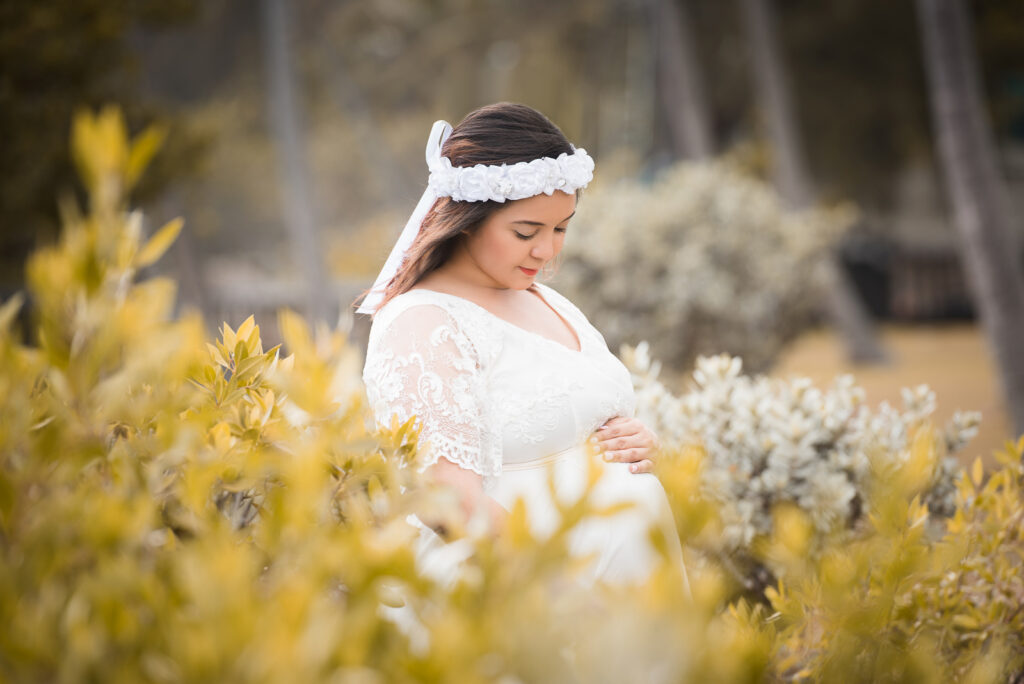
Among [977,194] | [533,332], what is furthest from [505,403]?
[977,194]

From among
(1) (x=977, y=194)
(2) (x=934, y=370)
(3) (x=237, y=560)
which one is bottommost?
(2) (x=934, y=370)

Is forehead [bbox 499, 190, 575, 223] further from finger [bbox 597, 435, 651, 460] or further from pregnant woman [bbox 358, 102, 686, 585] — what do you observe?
finger [bbox 597, 435, 651, 460]

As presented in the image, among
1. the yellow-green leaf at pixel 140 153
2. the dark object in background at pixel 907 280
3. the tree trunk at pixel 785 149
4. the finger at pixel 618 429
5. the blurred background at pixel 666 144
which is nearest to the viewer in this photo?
the yellow-green leaf at pixel 140 153

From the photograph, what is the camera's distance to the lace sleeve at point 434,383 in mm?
2352

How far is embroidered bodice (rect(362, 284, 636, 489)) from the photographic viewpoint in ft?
7.79

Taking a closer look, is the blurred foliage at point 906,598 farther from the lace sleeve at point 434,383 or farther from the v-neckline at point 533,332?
the v-neckline at point 533,332

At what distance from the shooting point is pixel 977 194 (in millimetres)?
8031

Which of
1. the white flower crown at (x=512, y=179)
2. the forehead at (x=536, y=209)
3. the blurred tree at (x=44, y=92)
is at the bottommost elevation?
the forehead at (x=536, y=209)

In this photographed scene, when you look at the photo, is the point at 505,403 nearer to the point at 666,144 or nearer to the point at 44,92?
the point at 44,92

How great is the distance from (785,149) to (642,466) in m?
13.6

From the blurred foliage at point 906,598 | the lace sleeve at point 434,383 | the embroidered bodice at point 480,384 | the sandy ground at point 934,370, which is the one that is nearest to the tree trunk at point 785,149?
the sandy ground at point 934,370

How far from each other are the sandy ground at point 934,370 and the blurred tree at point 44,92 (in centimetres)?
823

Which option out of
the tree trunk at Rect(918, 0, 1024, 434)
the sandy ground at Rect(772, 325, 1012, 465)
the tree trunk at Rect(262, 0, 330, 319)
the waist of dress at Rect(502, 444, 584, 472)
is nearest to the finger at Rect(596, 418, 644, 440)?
the waist of dress at Rect(502, 444, 584, 472)

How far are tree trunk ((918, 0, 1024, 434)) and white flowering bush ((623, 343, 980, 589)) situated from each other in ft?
13.8
